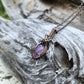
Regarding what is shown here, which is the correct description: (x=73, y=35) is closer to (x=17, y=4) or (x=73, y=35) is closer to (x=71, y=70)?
(x=71, y=70)

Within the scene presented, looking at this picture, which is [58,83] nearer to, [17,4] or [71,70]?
[71,70]

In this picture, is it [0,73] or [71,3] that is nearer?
[0,73]

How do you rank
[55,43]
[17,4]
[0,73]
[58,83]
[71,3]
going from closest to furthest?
[58,83], [55,43], [0,73], [71,3], [17,4]

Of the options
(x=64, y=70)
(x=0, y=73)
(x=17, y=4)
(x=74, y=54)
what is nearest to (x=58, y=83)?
(x=64, y=70)

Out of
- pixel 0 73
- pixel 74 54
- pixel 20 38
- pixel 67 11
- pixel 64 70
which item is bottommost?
pixel 0 73

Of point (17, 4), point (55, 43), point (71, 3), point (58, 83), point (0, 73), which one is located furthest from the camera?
point (17, 4)

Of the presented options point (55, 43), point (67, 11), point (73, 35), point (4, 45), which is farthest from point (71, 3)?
point (4, 45)

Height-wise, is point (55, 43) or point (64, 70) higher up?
point (55, 43)
